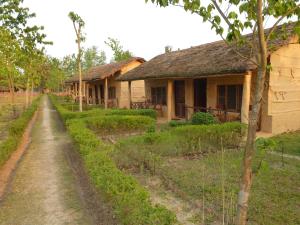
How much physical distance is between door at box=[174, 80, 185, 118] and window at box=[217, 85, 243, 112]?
367cm

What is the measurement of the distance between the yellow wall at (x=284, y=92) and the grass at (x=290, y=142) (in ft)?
1.48

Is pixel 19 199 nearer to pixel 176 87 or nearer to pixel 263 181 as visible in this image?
pixel 263 181

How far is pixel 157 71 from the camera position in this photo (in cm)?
1875

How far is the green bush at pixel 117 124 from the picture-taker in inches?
571

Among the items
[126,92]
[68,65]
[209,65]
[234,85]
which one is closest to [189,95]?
[234,85]

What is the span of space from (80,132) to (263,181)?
20.9 ft

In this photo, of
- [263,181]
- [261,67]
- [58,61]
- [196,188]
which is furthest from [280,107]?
[58,61]

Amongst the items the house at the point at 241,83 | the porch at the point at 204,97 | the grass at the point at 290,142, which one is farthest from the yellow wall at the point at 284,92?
the porch at the point at 204,97

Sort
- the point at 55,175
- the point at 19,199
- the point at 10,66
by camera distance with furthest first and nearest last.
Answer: the point at 10,66 < the point at 55,175 < the point at 19,199

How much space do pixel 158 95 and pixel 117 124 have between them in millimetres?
7946

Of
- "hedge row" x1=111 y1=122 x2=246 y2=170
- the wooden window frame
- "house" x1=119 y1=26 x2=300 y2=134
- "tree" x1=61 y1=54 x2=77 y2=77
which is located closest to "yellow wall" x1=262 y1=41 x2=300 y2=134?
"house" x1=119 y1=26 x2=300 y2=134

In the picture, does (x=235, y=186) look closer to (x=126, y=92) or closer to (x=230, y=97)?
(x=230, y=97)

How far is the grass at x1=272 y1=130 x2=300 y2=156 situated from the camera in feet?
33.5

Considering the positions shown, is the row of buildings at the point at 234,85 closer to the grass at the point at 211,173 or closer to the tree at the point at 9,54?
the grass at the point at 211,173
